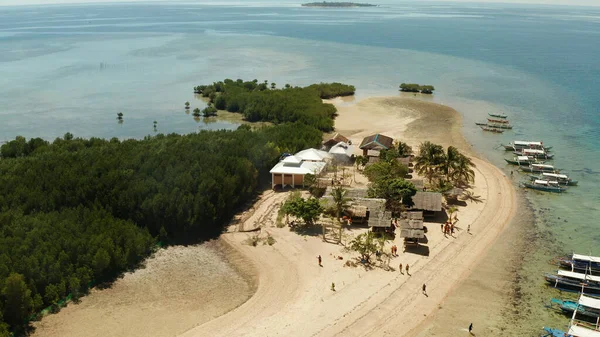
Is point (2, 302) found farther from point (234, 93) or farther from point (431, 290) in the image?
point (234, 93)

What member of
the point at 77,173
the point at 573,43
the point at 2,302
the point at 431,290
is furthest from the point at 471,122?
the point at 573,43

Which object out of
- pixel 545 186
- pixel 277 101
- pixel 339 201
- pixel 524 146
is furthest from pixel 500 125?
pixel 339 201

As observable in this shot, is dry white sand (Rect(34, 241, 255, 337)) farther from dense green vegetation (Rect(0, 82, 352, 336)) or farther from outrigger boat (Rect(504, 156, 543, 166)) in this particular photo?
outrigger boat (Rect(504, 156, 543, 166))

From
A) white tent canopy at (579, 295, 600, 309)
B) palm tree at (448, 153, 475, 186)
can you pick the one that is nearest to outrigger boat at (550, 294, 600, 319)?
white tent canopy at (579, 295, 600, 309)

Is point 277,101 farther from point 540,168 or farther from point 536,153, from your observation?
point 540,168

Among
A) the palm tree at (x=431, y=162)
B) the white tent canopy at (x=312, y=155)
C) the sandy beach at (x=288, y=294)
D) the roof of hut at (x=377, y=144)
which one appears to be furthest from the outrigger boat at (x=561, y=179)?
the white tent canopy at (x=312, y=155)

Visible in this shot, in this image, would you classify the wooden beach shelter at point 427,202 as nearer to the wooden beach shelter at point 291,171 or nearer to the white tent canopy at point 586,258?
the white tent canopy at point 586,258

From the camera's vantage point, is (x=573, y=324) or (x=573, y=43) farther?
(x=573, y=43)
